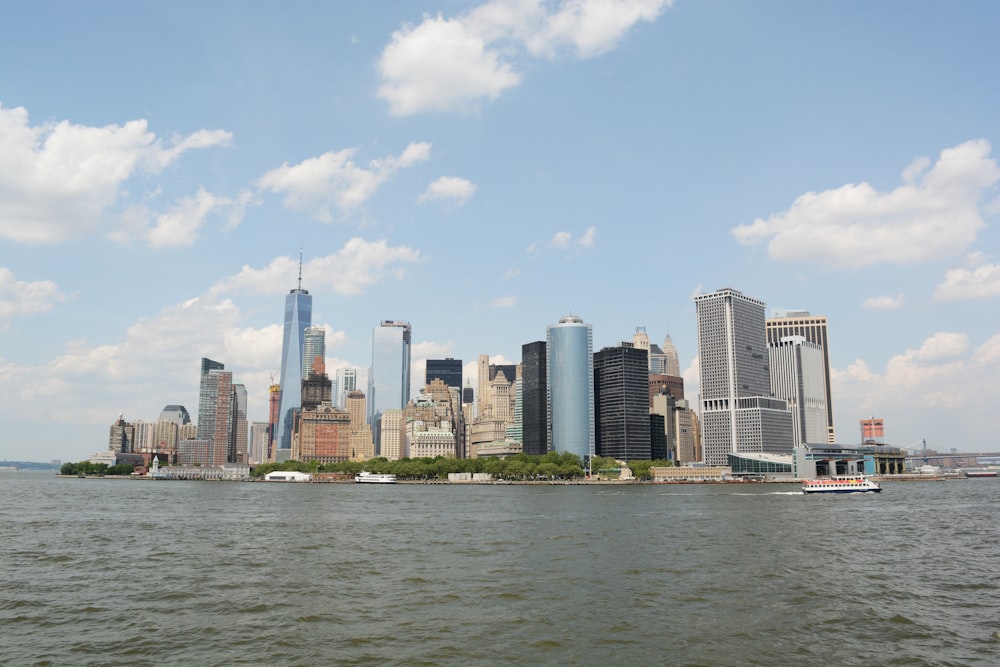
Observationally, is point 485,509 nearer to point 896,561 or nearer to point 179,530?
point 179,530

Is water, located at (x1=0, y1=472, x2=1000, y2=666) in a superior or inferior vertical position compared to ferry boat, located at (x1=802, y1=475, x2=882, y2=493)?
superior

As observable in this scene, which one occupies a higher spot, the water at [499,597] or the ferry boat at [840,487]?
the water at [499,597]

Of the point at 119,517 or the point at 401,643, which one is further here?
the point at 119,517

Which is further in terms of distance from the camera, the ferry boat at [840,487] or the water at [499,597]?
the ferry boat at [840,487]

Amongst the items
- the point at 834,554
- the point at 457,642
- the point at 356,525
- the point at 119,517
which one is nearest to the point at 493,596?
the point at 457,642

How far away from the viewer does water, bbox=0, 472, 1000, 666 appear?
3175 cm

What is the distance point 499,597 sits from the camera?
43.3m

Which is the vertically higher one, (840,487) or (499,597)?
(499,597)

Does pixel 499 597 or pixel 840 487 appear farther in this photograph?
pixel 840 487

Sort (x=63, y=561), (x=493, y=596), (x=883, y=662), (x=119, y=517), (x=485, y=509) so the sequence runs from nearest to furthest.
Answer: (x=883, y=662) < (x=493, y=596) < (x=63, y=561) < (x=119, y=517) < (x=485, y=509)

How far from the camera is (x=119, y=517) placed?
106500 millimetres

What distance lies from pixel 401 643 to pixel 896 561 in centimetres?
4372

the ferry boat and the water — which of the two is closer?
the water

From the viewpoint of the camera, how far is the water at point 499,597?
31.8 m
